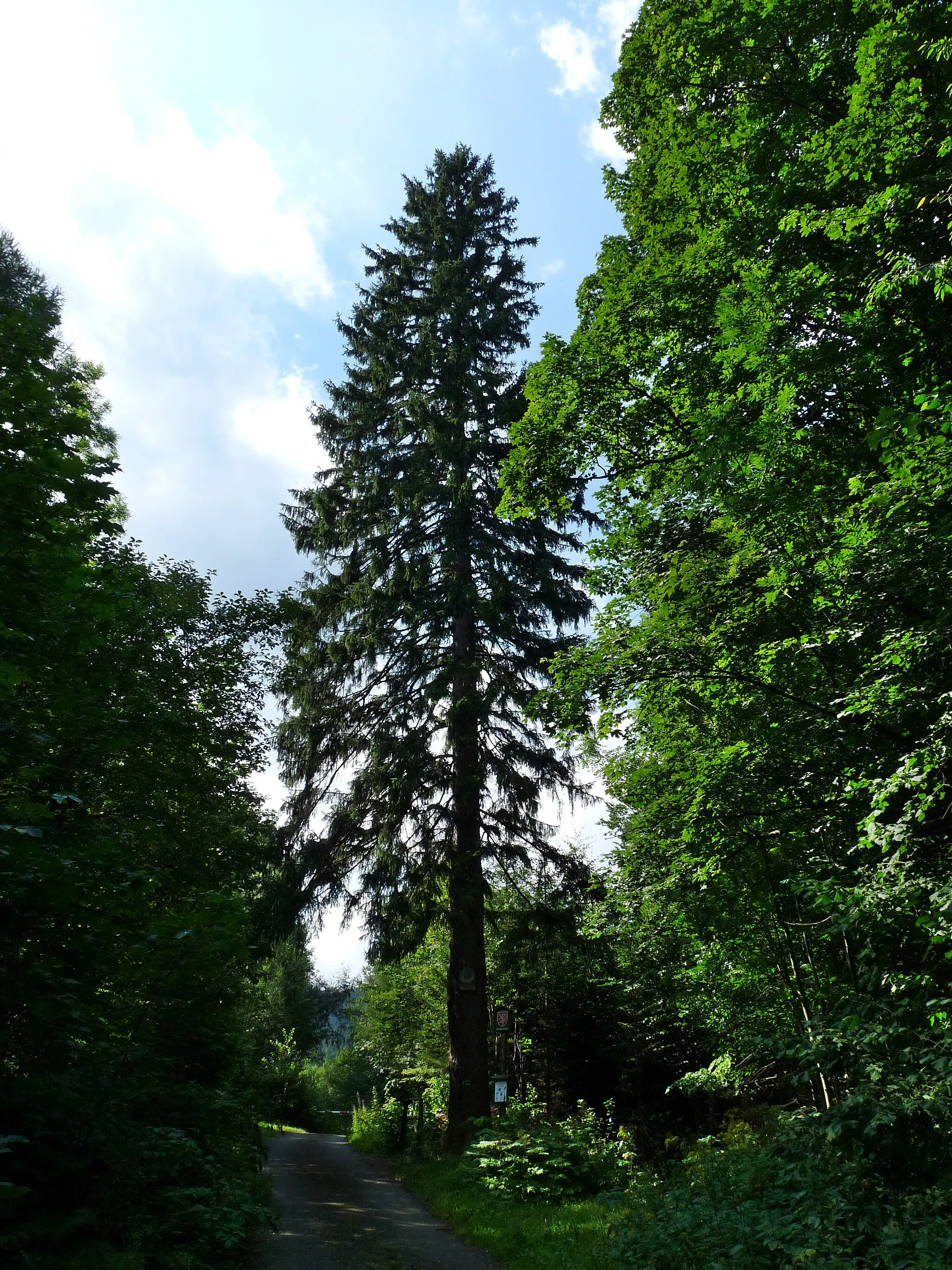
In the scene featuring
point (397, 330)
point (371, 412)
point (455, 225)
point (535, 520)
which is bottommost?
point (535, 520)

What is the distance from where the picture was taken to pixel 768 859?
868 centimetres

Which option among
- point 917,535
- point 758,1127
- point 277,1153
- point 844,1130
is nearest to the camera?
point 844,1130

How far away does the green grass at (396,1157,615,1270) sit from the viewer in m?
6.84

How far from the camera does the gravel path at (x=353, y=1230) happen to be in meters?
7.42

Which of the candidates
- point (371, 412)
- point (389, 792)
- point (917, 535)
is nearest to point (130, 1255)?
point (917, 535)

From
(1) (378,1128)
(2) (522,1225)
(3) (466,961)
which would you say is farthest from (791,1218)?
(1) (378,1128)

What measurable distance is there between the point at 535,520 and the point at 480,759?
4.72 meters

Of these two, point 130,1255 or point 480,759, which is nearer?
point 130,1255

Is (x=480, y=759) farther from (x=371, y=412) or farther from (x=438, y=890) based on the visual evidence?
(x=371, y=412)

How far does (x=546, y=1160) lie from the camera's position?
959cm

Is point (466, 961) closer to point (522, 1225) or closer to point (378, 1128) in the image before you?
point (522, 1225)

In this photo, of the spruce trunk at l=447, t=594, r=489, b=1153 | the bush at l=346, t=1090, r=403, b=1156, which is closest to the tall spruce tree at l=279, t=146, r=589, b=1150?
the spruce trunk at l=447, t=594, r=489, b=1153

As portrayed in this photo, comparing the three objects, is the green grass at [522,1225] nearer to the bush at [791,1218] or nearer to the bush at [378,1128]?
the bush at [791,1218]

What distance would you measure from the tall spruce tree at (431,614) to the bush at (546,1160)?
1461 millimetres
